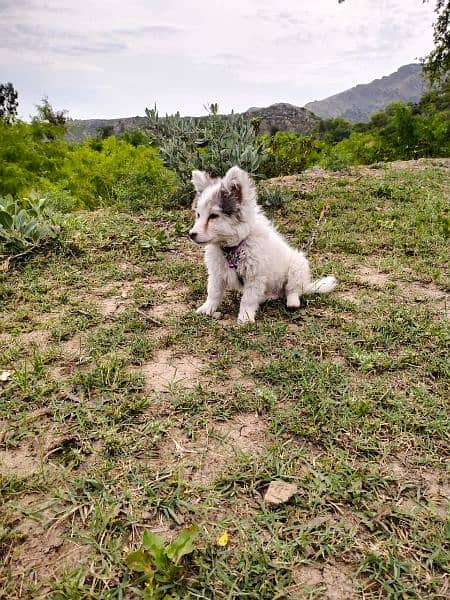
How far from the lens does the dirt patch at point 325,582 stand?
1593 mm

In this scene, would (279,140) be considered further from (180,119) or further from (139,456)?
(139,456)

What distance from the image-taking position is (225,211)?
141 inches

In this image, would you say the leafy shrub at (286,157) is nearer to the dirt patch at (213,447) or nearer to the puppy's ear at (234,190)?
the puppy's ear at (234,190)

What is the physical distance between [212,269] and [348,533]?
2.46 meters

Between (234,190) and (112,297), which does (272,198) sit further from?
(112,297)

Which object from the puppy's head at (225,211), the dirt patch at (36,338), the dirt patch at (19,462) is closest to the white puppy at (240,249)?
the puppy's head at (225,211)

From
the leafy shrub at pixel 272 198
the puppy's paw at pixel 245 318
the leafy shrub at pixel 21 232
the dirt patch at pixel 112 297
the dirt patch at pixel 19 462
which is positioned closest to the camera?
the dirt patch at pixel 19 462

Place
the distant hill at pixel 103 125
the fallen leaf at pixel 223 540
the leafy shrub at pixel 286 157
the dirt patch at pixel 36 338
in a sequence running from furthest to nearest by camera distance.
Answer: the distant hill at pixel 103 125 < the leafy shrub at pixel 286 157 < the dirt patch at pixel 36 338 < the fallen leaf at pixel 223 540

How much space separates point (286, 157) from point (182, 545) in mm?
9462

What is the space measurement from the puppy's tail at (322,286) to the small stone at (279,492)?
2377 millimetres

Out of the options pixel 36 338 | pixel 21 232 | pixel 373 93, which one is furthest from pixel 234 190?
pixel 373 93

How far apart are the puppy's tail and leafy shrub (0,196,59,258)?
10.4ft

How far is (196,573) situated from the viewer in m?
1.65

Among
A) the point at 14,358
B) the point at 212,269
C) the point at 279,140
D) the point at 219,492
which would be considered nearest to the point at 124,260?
the point at 212,269
